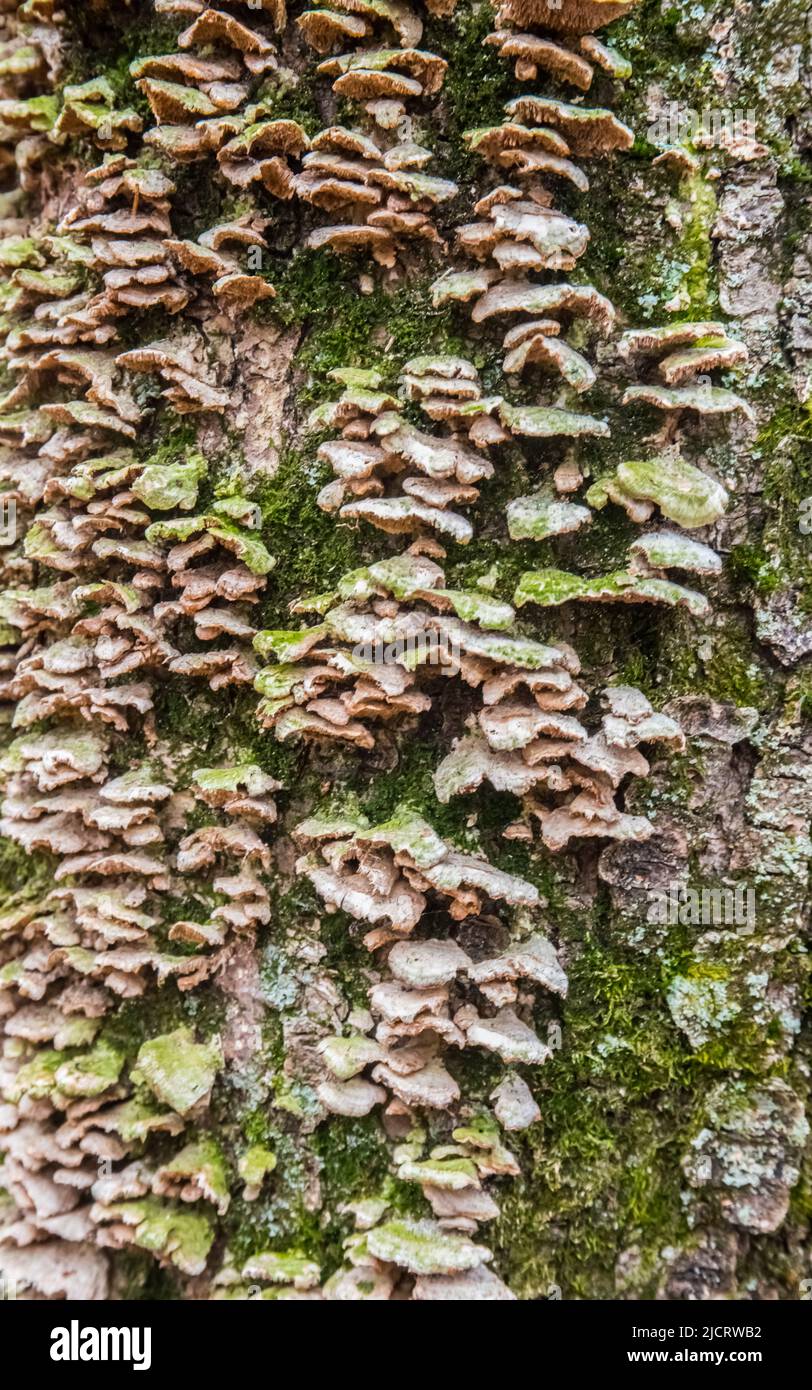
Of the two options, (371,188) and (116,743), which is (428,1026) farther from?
(371,188)

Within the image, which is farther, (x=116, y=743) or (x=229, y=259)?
(x=116, y=743)

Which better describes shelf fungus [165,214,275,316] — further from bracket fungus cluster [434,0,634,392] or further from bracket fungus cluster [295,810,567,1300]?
bracket fungus cluster [295,810,567,1300]

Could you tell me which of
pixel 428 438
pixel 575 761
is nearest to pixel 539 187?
pixel 428 438

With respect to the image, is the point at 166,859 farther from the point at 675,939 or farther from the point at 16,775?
the point at 675,939

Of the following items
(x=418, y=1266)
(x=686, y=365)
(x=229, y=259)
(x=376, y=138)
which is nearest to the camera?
(x=418, y=1266)

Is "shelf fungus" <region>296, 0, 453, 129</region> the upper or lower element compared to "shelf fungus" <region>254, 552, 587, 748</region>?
upper

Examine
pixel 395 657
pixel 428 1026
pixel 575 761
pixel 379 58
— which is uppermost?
pixel 379 58

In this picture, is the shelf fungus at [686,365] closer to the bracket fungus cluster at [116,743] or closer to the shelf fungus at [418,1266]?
the bracket fungus cluster at [116,743]

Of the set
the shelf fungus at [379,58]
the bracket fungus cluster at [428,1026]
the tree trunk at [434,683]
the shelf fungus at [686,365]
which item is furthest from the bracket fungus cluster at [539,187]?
the bracket fungus cluster at [428,1026]

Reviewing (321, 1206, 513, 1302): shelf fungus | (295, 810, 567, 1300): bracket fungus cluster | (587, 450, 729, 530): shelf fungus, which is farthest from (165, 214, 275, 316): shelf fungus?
(321, 1206, 513, 1302): shelf fungus
